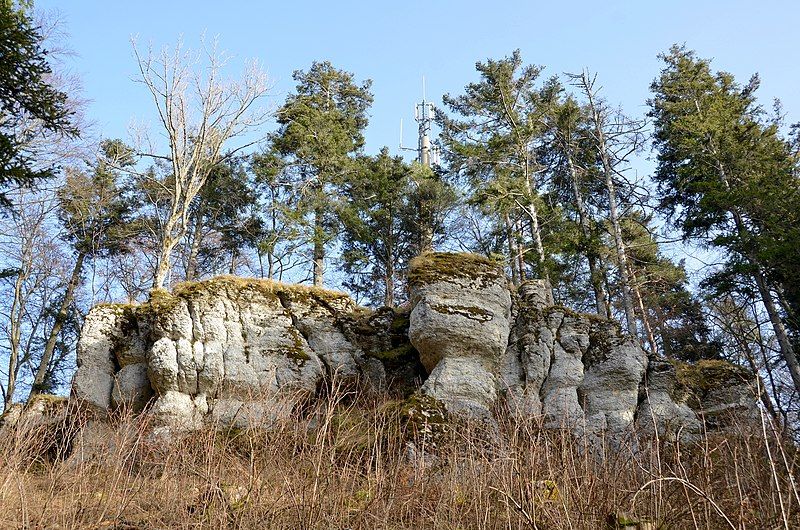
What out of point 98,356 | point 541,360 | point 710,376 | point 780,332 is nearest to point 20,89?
point 98,356

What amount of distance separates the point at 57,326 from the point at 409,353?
45.9 feet

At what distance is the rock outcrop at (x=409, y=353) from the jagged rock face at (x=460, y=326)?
0.02 m

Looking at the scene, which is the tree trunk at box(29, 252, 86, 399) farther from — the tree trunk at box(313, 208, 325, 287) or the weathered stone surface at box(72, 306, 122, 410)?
the tree trunk at box(313, 208, 325, 287)

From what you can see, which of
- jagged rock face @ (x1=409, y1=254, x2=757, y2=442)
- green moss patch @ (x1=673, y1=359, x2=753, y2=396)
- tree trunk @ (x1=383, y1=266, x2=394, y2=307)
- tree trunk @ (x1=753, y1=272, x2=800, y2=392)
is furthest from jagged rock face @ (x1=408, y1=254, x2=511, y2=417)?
tree trunk @ (x1=383, y1=266, x2=394, y2=307)

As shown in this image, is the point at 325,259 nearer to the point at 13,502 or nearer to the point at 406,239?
the point at 406,239

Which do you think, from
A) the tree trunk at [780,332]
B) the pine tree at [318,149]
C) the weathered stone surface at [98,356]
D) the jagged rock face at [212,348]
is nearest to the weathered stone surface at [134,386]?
the jagged rock face at [212,348]

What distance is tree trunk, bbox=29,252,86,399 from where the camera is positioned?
18.5 meters

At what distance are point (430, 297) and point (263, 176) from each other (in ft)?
39.8

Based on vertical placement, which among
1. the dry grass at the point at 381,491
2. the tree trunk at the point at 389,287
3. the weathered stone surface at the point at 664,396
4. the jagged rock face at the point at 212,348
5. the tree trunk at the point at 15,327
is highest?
the tree trunk at the point at 389,287

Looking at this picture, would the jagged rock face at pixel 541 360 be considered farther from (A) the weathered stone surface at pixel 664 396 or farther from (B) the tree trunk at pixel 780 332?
(B) the tree trunk at pixel 780 332

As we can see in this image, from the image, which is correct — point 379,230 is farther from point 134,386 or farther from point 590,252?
point 134,386

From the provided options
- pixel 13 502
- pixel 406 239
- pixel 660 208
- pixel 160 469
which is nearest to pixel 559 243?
pixel 660 208

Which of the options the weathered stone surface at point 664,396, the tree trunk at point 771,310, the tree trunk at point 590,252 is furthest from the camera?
the tree trunk at point 590,252

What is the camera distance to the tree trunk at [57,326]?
18531 mm
